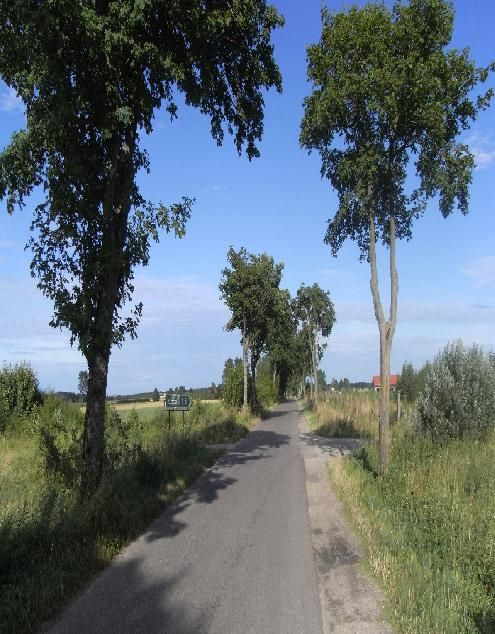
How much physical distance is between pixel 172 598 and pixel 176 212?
611cm

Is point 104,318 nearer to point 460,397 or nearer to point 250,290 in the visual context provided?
point 460,397

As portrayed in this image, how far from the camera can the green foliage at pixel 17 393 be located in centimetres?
2209

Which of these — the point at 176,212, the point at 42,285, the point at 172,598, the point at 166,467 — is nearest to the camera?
the point at 172,598

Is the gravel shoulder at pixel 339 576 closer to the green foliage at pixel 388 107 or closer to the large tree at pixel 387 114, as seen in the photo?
the large tree at pixel 387 114

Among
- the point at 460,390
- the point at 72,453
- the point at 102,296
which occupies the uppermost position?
the point at 102,296

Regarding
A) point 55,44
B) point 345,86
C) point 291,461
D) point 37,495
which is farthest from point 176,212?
point 291,461

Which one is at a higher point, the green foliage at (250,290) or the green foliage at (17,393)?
the green foliage at (250,290)

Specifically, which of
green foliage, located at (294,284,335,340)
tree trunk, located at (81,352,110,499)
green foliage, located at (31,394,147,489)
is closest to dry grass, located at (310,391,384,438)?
green foliage, located at (31,394,147,489)

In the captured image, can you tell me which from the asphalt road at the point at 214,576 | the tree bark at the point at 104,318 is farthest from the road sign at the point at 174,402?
the tree bark at the point at 104,318

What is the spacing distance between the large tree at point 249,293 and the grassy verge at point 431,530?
17.9 m

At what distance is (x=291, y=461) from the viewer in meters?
15.2

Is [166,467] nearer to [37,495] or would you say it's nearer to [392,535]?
[37,495]

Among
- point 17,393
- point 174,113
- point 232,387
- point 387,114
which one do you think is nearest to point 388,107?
point 387,114

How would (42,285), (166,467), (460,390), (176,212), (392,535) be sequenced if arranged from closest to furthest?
(392,535), (42,285), (176,212), (166,467), (460,390)
